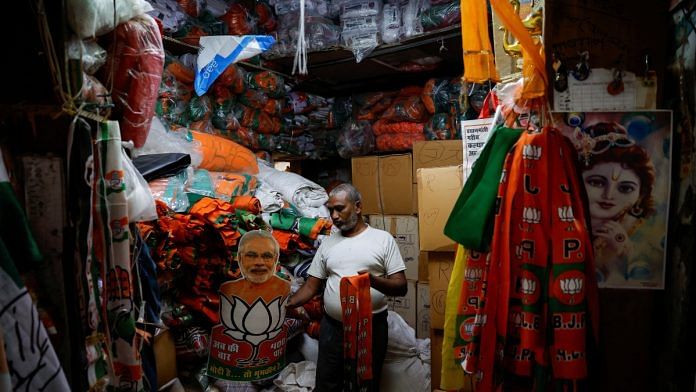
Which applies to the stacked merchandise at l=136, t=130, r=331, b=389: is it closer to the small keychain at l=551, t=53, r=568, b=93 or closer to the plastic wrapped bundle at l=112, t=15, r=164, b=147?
the plastic wrapped bundle at l=112, t=15, r=164, b=147

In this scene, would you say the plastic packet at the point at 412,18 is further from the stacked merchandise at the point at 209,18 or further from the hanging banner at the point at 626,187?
the hanging banner at the point at 626,187

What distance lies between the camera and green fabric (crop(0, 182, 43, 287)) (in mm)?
928

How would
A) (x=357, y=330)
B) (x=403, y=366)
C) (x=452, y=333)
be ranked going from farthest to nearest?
1. (x=403, y=366)
2. (x=357, y=330)
3. (x=452, y=333)

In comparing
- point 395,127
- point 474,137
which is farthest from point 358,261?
point 395,127

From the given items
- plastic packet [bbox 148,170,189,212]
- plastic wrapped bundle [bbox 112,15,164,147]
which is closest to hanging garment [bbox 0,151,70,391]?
plastic wrapped bundle [bbox 112,15,164,147]

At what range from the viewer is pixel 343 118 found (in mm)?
5379

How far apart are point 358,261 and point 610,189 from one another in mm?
1584

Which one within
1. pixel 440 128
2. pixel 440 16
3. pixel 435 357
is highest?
pixel 440 16

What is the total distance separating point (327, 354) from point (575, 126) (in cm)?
197

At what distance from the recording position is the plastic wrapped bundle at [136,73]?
1545mm

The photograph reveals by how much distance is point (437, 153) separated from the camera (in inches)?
167

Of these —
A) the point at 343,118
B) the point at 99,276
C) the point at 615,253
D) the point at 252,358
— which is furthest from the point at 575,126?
the point at 343,118

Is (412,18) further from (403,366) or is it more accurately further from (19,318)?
(19,318)

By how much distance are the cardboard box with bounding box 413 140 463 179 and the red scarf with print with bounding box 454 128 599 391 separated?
9.15ft
